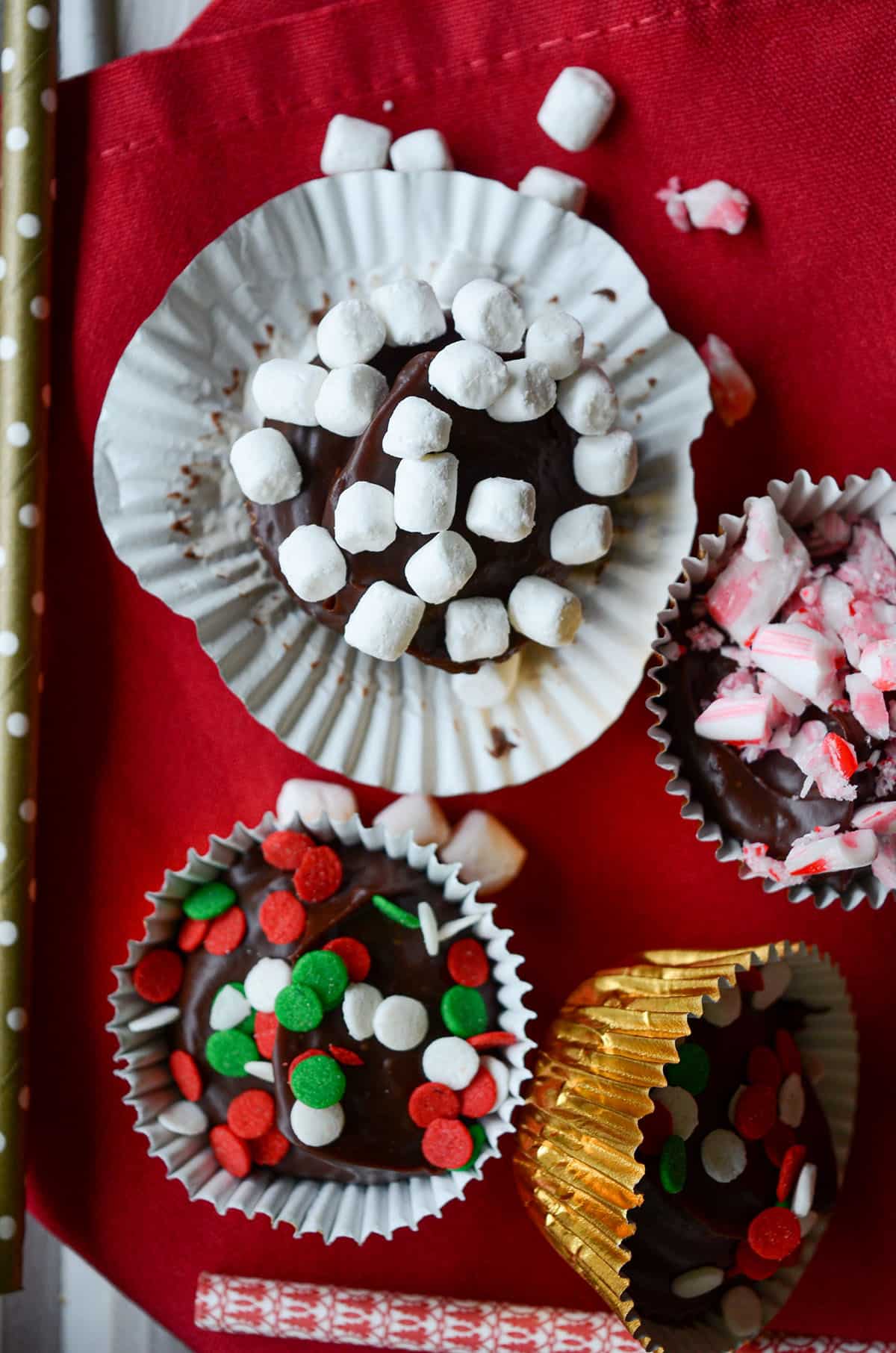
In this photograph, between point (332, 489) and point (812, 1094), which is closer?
point (332, 489)

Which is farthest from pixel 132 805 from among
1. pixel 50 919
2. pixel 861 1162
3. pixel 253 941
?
pixel 861 1162

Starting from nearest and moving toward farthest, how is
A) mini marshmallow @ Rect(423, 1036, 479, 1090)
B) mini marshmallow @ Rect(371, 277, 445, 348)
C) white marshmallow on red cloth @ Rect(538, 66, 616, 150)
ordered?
mini marshmallow @ Rect(371, 277, 445, 348) → mini marshmallow @ Rect(423, 1036, 479, 1090) → white marshmallow on red cloth @ Rect(538, 66, 616, 150)

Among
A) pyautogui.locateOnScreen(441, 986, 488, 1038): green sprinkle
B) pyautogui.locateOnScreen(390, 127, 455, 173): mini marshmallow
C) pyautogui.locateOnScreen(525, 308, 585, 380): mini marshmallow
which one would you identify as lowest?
pyautogui.locateOnScreen(441, 986, 488, 1038): green sprinkle

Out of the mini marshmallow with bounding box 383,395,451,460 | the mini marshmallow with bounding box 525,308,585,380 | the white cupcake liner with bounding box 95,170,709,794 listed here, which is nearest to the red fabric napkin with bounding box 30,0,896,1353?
the white cupcake liner with bounding box 95,170,709,794

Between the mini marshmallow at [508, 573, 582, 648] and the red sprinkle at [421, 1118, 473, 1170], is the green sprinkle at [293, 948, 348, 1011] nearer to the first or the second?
the red sprinkle at [421, 1118, 473, 1170]

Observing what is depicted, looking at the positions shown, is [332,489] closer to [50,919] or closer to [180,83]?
[180,83]

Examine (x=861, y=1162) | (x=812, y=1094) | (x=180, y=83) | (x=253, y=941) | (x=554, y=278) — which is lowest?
(x=861, y=1162)

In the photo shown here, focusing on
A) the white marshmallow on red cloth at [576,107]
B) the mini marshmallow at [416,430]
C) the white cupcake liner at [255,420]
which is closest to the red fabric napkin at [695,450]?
the white marshmallow on red cloth at [576,107]

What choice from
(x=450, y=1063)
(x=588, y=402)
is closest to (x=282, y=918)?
(x=450, y=1063)
